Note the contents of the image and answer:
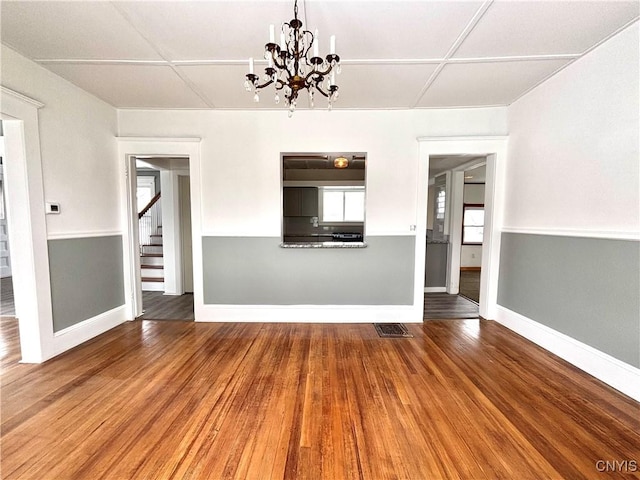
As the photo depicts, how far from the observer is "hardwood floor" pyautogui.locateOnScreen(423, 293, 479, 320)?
3623mm

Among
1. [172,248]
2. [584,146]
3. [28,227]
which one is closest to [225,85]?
[28,227]

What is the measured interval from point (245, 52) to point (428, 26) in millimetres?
1424

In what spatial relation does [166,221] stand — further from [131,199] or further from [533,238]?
[533,238]

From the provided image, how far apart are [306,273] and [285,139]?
67.5 inches

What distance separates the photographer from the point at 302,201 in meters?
6.31

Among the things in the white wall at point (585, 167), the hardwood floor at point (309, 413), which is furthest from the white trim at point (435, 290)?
the hardwood floor at point (309, 413)

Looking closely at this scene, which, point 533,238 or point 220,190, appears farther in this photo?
point 220,190

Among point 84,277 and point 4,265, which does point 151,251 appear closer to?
point 84,277

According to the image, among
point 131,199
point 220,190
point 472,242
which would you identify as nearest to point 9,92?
point 131,199

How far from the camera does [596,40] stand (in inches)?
79.9

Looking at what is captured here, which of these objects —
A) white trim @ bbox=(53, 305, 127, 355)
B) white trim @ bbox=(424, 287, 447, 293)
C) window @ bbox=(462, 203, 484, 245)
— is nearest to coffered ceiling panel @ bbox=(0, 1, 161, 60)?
white trim @ bbox=(53, 305, 127, 355)

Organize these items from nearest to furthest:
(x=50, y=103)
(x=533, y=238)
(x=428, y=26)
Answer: (x=428, y=26)
(x=50, y=103)
(x=533, y=238)

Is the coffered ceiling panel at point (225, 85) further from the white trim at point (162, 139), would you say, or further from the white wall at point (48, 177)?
the white wall at point (48, 177)

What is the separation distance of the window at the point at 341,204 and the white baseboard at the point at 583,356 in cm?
393
